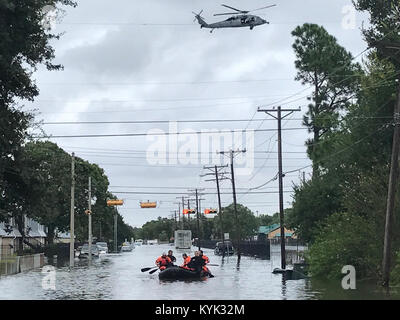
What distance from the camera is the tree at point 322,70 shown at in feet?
187

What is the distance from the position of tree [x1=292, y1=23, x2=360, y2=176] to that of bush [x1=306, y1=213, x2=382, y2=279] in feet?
61.7

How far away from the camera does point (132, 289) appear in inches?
1173

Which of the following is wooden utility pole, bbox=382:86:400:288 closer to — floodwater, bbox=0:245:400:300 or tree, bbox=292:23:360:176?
floodwater, bbox=0:245:400:300

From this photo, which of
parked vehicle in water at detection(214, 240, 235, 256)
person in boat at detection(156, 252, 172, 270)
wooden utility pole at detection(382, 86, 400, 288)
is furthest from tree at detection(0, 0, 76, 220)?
parked vehicle in water at detection(214, 240, 235, 256)

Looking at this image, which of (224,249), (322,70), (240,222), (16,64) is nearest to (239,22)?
(16,64)

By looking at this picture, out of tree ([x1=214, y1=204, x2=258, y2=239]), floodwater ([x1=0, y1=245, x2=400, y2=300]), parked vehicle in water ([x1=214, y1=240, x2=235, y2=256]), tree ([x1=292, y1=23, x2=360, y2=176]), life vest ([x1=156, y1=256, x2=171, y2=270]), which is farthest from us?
tree ([x1=214, y1=204, x2=258, y2=239])

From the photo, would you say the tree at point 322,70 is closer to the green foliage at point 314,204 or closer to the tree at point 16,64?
the green foliage at point 314,204

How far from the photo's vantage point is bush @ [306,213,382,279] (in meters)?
31.4

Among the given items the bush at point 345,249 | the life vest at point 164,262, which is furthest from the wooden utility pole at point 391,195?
the life vest at point 164,262

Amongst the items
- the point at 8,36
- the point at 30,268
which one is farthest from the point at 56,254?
the point at 8,36

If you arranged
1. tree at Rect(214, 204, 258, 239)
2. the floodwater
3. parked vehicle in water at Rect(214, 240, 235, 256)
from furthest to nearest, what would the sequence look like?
tree at Rect(214, 204, 258, 239)
parked vehicle in water at Rect(214, 240, 235, 256)
the floodwater

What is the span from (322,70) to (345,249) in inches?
1073
